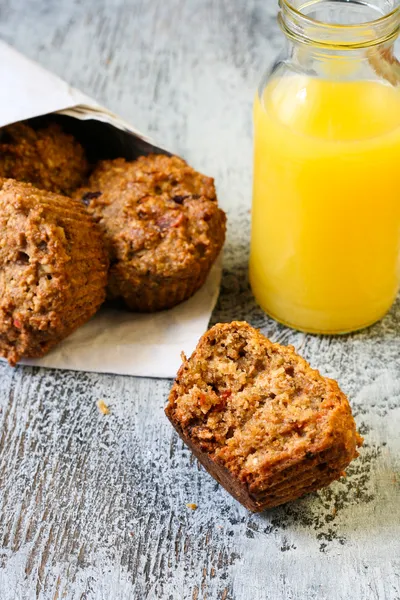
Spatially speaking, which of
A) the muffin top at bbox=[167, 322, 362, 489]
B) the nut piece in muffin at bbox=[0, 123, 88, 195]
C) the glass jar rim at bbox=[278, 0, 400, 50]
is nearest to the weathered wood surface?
the muffin top at bbox=[167, 322, 362, 489]

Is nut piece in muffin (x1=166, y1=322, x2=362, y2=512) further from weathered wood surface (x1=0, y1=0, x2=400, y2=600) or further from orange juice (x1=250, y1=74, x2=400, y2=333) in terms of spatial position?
orange juice (x1=250, y1=74, x2=400, y2=333)

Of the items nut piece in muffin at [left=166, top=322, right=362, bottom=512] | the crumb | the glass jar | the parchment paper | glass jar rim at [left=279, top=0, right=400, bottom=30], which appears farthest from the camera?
the parchment paper

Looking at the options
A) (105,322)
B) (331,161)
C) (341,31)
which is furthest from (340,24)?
(105,322)

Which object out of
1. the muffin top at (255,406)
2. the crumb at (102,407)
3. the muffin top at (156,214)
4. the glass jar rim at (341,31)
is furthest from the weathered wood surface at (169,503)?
the glass jar rim at (341,31)

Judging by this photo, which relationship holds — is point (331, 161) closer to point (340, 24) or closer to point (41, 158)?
point (340, 24)

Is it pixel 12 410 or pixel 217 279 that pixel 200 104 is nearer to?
pixel 217 279

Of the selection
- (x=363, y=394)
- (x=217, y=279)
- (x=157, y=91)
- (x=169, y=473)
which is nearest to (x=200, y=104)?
(x=157, y=91)
